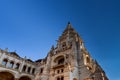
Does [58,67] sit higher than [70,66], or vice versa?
[58,67]

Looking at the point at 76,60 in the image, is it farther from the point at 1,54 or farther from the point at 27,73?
the point at 1,54

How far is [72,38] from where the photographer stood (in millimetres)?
46875

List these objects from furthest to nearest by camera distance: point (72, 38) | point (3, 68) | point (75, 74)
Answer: point (72, 38) → point (3, 68) → point (75, 74)

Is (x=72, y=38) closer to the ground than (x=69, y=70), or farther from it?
farther from it

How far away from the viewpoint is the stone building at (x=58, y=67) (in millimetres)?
34594

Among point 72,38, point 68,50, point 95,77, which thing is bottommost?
point 95,77

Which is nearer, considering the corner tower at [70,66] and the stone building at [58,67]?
the corner tower at [70,66]

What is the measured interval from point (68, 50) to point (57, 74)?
28.4 feet

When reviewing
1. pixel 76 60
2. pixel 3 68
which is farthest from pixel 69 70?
pixel 3 68

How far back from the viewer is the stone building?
34.6 metres

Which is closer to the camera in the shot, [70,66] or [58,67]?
[70,66]

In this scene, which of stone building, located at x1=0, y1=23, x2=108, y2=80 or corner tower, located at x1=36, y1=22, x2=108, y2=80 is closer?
corner tower, located at x1=36, y1=22, x2=108, y2=80

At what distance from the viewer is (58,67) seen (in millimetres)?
37938

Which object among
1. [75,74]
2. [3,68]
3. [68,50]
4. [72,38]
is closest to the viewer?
[75,74]
